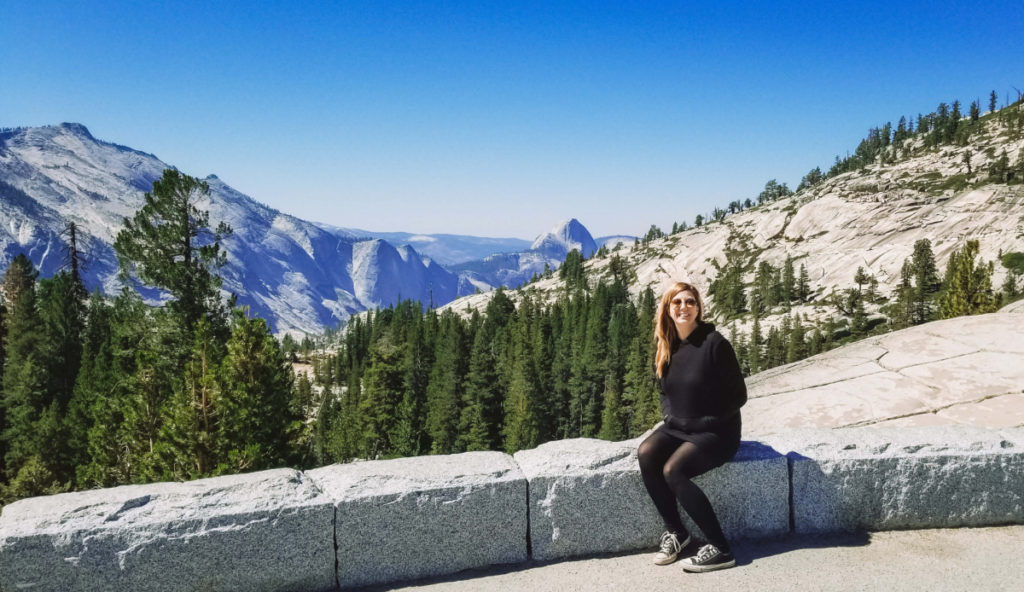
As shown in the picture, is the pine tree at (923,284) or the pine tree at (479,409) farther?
the pine tree at (923,284)

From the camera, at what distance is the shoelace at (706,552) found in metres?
5.94

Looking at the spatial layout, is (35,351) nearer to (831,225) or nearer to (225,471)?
(225,471)

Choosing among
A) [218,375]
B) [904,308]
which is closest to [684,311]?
[218,375]

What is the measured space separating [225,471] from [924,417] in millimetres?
20880

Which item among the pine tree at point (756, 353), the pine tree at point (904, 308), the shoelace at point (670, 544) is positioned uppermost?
the shoelace at point (670, 544)

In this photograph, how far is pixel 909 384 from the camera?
11.0m

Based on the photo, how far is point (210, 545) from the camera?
17.5 feet

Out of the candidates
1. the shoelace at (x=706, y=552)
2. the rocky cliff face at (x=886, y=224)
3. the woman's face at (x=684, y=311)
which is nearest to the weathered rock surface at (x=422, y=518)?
the shoelace at (x=706, y=552)

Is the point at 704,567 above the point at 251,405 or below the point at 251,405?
above

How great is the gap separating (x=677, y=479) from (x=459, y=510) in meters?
2.41

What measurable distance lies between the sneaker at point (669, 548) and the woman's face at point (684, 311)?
230 cm

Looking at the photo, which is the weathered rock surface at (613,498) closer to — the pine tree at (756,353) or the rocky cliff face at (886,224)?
the pine tree at (756,353)

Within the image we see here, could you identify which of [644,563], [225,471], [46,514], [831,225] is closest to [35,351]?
[225,471]

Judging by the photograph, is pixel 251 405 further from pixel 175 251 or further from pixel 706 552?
pixel 706 552
